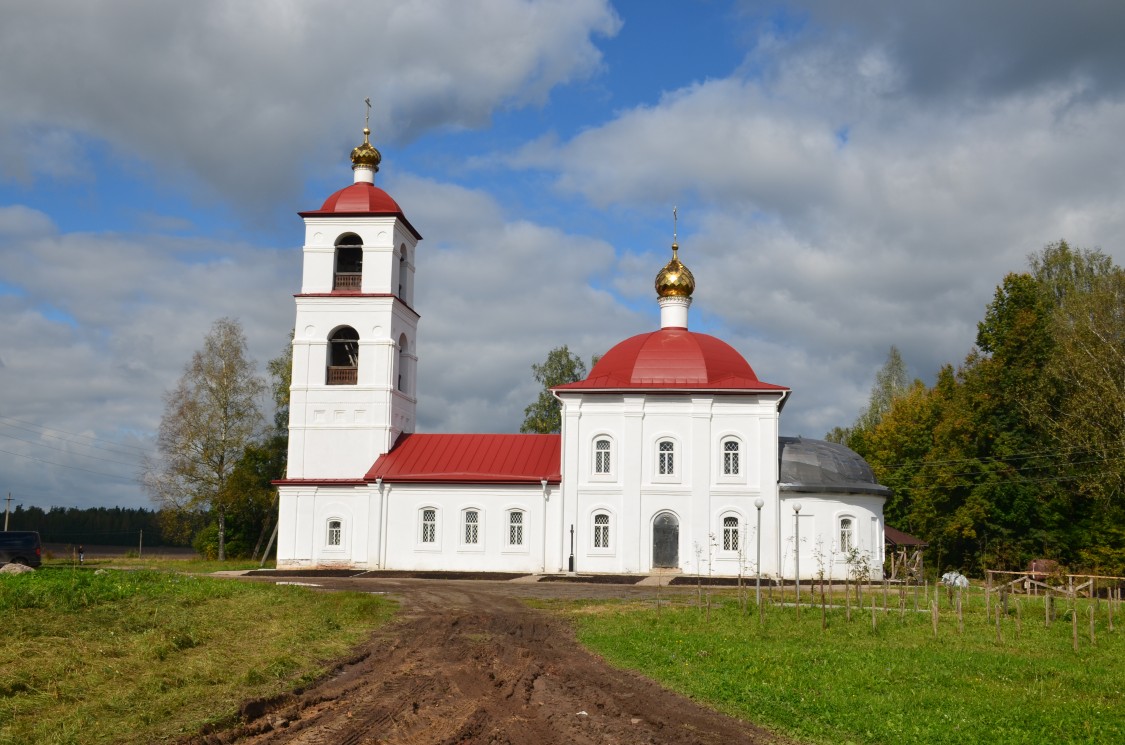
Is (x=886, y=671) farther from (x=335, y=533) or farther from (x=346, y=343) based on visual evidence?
(x=346, y=343)

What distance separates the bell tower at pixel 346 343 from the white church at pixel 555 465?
56 millimetres

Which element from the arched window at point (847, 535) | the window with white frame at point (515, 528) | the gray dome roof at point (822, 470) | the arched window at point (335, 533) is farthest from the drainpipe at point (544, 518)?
the arched window at point (847, 535)

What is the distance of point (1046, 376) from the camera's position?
3653cm

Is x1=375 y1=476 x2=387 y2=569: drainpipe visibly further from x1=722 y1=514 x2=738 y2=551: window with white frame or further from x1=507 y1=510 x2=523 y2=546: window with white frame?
x1=722 y1=514 x2=738 y2=551: window with white frame

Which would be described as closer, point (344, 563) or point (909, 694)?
point (909, 694)

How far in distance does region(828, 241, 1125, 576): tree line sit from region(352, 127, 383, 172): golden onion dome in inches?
1012

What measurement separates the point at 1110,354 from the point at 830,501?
11.5 metres

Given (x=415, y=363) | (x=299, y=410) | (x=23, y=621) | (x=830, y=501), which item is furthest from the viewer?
(x=415, y=363)

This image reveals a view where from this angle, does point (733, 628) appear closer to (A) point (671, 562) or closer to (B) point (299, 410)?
A: (A) point (671, 562)

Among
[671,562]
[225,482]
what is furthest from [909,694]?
[225,482]

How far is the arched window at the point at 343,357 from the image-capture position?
36156mm

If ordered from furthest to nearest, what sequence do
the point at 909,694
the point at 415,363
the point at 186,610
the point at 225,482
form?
the point at 225,482
the point at 415,363
the point at 186,610
the point at 909,694

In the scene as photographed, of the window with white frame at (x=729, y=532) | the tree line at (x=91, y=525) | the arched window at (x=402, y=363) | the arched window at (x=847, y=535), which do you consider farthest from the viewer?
the tree line at (x=91, y=525)

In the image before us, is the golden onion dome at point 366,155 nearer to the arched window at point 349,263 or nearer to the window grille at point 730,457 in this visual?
the arched window at point 349,263
